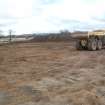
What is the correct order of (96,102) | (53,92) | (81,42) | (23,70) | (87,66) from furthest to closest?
(81,42), (87,66), (23,70), (53,92), (96,102)

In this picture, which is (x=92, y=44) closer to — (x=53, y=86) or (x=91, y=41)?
(x=91, y=41)

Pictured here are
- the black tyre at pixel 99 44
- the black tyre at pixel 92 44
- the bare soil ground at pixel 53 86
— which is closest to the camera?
the bare soil ground at pixel 53 86

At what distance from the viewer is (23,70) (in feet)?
57.5

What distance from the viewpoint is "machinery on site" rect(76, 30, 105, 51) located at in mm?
31484

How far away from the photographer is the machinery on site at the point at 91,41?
31484mm

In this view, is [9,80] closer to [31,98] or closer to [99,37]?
[31,98]

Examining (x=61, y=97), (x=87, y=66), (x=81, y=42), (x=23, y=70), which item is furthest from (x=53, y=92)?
(x=81, y=42)

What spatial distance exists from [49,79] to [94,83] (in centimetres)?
215

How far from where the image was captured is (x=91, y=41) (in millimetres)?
31344

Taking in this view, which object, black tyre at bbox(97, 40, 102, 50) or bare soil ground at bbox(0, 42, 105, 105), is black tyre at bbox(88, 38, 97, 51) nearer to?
black tyre at bbox(97, 40, 102, 50)

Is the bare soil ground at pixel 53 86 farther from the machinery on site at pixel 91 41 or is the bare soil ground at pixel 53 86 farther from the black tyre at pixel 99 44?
the black tyre at pixel 99 44

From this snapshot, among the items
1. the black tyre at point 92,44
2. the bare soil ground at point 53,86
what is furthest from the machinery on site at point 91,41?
the bare soil ground at point 53,86

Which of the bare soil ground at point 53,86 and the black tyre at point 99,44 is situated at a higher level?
the black tyre at point 99,44

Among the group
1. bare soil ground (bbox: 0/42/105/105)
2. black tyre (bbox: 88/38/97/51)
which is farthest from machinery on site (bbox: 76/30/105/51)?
bare soil ground (bbox: 0/42/105/105)
